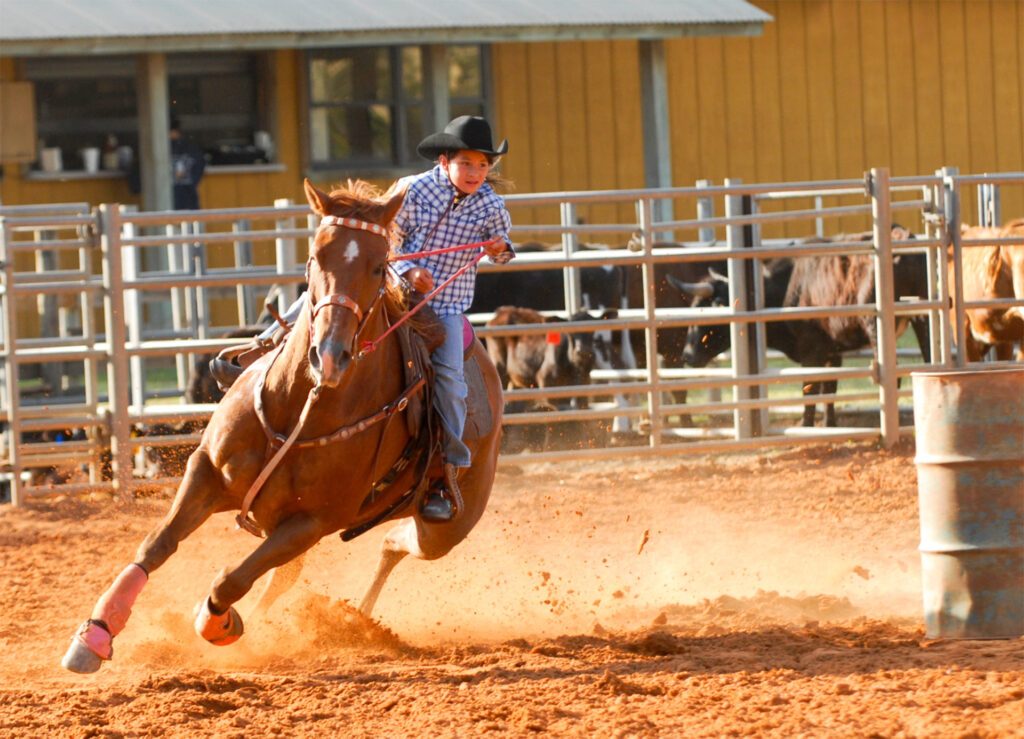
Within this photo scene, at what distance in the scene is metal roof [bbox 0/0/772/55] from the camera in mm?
16547

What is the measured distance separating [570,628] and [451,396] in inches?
56.4

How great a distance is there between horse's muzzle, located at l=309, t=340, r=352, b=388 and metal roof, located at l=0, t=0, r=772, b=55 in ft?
40.2

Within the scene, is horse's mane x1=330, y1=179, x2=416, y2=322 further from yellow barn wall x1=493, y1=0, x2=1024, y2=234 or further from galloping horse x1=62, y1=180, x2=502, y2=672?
yellow barn wall x1=493, y1=0, x2=1024, y2=234

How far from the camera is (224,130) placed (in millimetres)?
19766

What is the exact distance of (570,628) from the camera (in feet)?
23.2

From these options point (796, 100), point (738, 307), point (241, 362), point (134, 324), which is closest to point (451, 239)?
point (241, 362)

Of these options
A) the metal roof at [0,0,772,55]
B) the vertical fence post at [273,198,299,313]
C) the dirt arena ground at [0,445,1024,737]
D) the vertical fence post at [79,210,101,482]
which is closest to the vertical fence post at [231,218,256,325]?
the vertical fence post at [273,198,299,313]

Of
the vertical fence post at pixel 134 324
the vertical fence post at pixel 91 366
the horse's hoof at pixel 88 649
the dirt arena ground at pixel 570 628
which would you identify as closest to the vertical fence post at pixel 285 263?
the vertical fence post at pixel 134 324

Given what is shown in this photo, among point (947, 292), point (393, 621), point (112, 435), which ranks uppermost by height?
point (947, 292)

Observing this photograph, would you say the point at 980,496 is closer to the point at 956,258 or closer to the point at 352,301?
the point at 352,301

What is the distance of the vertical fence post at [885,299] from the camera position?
11.6 meters

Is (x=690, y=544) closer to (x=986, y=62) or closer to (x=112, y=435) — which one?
(x=112, y=435)

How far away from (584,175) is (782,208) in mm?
2789

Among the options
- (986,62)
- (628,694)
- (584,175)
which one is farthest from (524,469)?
(986,62)
